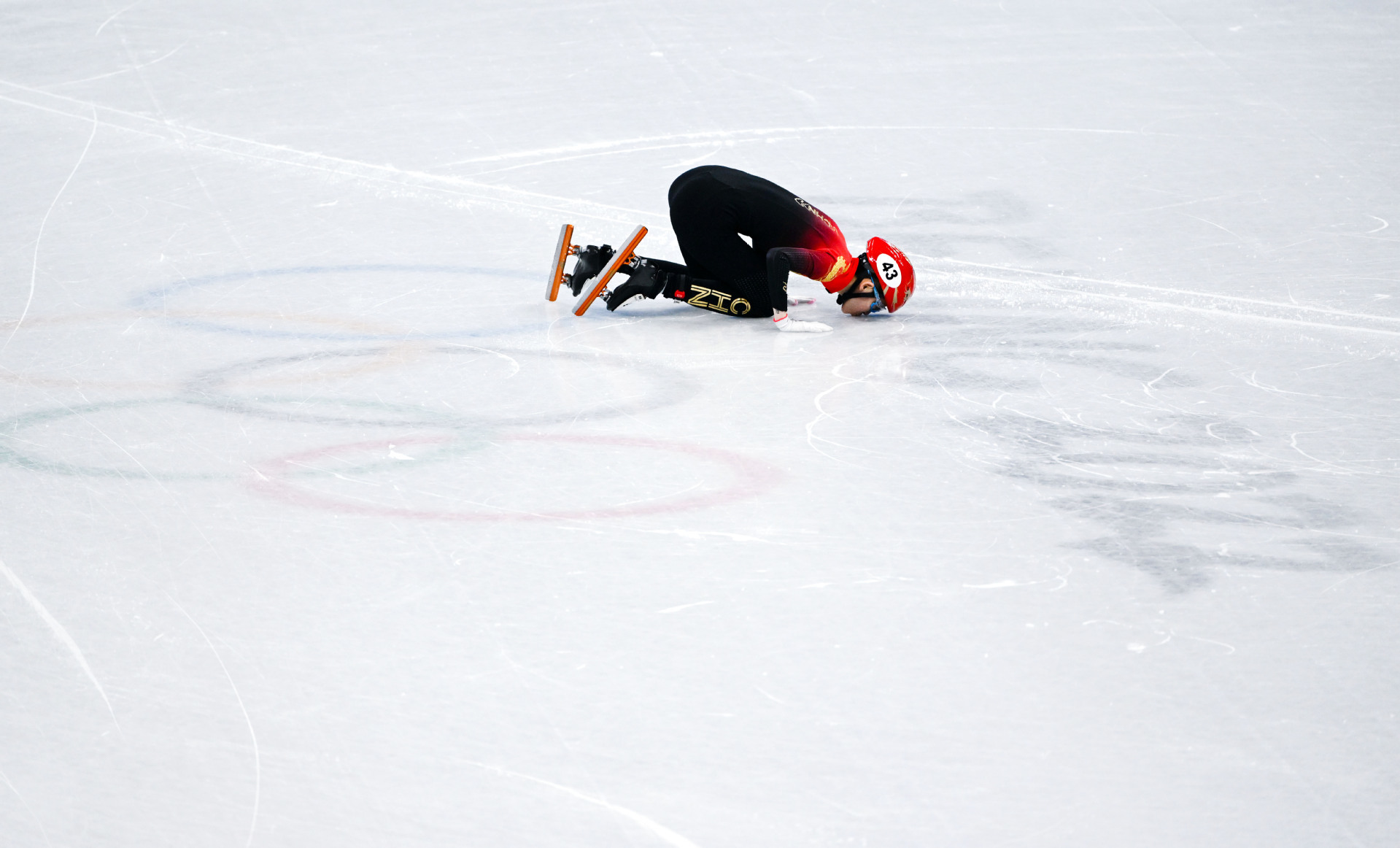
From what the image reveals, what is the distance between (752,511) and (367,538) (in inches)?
36.6

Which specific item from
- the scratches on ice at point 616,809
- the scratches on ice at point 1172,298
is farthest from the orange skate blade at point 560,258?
the scratches on ice at point 616,809

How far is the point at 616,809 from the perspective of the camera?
2191 mm

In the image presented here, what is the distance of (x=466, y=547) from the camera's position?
125 inches

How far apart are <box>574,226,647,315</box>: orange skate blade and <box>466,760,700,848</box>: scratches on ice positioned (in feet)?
10.4

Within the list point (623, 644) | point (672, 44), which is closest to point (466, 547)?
point (623, 644)

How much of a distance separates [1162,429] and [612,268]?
219 cm

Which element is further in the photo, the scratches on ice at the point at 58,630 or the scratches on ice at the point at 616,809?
the scratches on ice at the point at 58,630

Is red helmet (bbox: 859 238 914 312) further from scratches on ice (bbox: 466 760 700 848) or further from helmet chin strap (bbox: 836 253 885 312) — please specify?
scratches on ice (bbox: 466 760 700 848)

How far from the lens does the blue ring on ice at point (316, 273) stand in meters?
5.02

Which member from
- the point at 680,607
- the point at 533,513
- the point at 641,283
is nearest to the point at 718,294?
the point at 641,283

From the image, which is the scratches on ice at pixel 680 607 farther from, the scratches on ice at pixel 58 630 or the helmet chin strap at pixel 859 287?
the helmet chin strap at pixel 859 287

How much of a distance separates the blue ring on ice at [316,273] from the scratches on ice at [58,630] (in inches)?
81.0

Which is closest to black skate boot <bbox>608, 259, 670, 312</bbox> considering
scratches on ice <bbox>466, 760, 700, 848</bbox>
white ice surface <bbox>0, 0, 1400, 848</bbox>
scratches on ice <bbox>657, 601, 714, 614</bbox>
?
white ice surface <bbox>0, 0, 1400, 848</bbox>

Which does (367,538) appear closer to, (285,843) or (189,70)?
(285,843)
